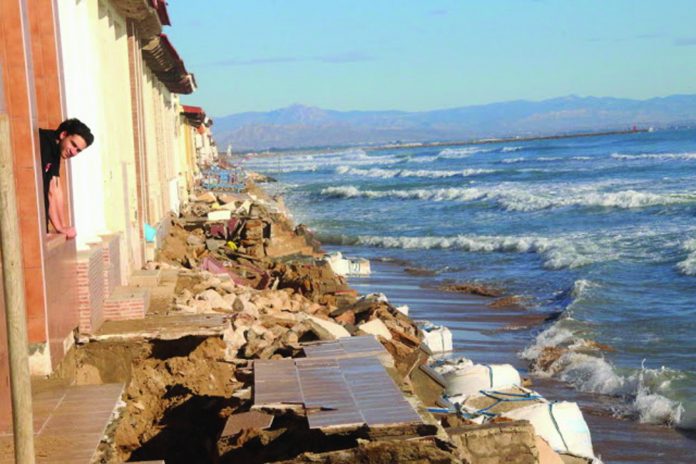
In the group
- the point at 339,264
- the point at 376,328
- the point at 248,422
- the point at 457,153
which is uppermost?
the point at 248,422

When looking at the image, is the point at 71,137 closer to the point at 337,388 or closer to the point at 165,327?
the point at 165,327

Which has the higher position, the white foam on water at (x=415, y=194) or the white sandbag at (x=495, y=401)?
the white sandbag at (x=495, y=401)

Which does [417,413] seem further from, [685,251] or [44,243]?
[685,251]

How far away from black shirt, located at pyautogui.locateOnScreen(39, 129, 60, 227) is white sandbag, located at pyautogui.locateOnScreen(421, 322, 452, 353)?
783 centimetres

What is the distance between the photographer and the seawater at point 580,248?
14531mm

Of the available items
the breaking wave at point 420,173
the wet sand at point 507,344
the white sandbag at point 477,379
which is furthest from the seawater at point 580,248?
the breaking wave at point 420,173

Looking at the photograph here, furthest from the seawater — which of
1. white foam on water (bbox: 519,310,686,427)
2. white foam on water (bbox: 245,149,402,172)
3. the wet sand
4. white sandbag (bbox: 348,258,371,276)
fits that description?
white foam on water (bbox: 245,149,402,172)

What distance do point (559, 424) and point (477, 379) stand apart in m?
1.57

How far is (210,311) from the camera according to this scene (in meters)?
11.4

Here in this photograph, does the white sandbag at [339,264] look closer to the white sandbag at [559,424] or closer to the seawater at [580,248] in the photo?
the seawater at [580,248]

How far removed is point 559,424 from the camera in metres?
9.95

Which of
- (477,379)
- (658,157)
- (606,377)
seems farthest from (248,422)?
(658,157)

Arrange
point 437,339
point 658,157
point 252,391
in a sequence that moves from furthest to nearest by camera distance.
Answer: point 658,157 < point 437,339 < point 252,391

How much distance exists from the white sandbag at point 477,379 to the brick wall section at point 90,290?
364 centimetres
